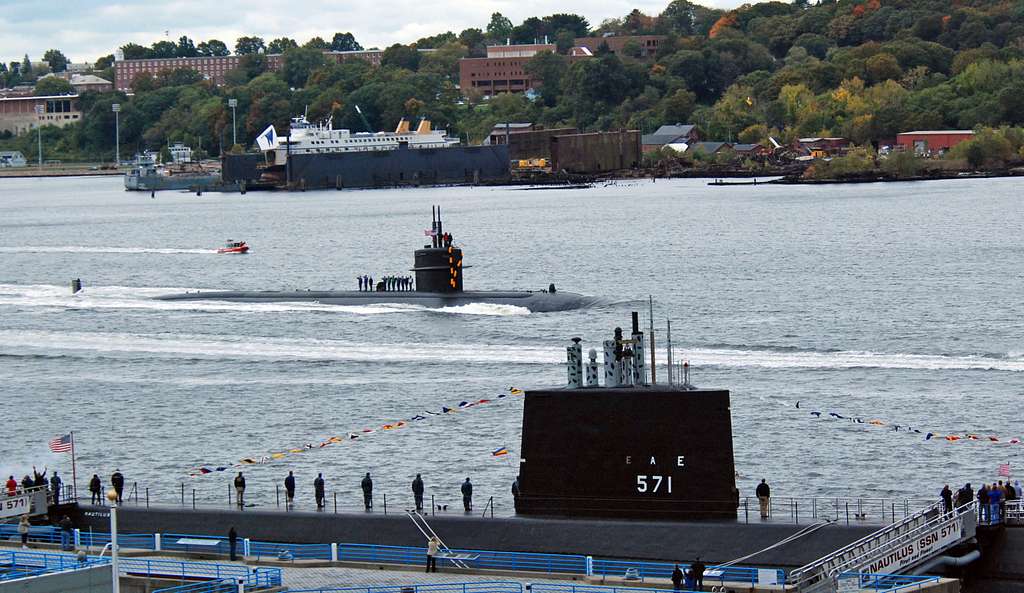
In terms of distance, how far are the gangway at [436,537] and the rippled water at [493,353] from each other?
3.81 metres

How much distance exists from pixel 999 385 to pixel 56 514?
25.9 metres

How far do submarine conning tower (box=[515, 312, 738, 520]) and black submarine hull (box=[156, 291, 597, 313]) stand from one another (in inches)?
1272

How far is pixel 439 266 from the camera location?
5528 centimetres

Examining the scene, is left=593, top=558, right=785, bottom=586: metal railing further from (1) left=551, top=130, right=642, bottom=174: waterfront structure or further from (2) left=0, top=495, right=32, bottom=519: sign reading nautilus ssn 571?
(1) left=551, top=130, right=642, bottom=174: waterfront structure

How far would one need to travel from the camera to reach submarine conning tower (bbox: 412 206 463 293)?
177 ft

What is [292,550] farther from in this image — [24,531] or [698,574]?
[698,574]

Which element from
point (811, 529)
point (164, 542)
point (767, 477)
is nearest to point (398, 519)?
point (164, 542)

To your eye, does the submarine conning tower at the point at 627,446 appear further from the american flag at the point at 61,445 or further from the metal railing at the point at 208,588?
the american flag at the point at 61,445

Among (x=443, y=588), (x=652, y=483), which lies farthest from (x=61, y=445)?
(x=652, y=483)

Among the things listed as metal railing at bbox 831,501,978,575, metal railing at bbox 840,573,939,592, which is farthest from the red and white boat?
metal railing at bbox 840,573,939,592

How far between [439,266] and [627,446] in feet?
105

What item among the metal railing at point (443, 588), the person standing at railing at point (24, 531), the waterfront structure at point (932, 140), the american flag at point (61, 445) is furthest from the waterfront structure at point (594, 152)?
the metal railing at point (443, 588)

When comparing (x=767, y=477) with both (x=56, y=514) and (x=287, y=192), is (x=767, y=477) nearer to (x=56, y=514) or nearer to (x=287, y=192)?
(x=56, y=514)

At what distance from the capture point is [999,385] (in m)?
44.6
